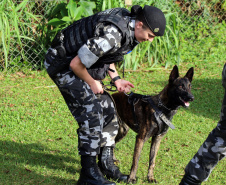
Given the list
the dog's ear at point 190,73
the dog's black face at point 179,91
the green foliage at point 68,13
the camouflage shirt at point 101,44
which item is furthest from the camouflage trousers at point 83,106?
the green foliage at point 68,13

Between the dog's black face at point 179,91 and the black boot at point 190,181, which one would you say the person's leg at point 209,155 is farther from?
the dog's black face at point 179,91

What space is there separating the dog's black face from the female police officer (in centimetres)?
56

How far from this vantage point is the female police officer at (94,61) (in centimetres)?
320

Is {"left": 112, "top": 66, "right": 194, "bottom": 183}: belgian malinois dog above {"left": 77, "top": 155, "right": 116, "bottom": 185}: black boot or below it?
above

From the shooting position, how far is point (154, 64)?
866cm

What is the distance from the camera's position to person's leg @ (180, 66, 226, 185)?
3.22 metres

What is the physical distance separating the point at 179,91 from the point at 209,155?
1008 millimetres

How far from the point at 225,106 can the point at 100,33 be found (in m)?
1.31

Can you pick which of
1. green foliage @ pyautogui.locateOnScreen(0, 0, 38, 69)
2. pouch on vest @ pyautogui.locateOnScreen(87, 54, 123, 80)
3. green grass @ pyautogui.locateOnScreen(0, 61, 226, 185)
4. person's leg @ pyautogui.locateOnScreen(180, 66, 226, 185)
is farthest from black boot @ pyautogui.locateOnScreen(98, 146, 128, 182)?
green foliage @ pyautogui.locateOnScreen(0, 0, 38, 69)

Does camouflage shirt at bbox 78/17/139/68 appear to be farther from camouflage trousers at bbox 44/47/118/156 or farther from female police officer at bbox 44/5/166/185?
camouflage trousers at bbox 44/47/118/156

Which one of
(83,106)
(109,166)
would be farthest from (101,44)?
(109,166)

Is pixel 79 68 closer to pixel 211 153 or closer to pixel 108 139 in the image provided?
pixel 108 139

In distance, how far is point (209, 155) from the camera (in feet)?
10.8

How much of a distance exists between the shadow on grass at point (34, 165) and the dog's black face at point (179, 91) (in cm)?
149
